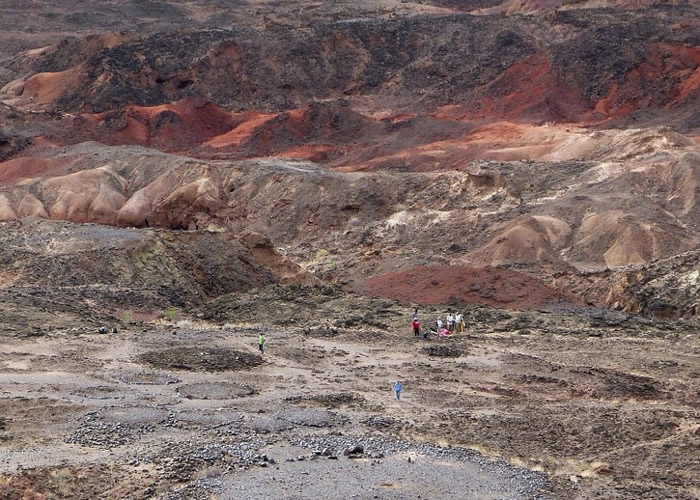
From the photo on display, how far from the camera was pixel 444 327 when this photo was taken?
3550 cm

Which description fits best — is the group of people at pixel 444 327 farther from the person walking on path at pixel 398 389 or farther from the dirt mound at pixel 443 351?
the person walking on path at pixel 398 389

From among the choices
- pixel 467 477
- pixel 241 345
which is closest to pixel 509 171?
pixel 241 345

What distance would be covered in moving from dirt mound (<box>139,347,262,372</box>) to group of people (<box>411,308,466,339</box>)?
20.5 ft

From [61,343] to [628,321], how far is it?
58.6ft

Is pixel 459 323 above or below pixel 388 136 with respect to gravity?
above

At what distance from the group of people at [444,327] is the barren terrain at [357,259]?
0.56m

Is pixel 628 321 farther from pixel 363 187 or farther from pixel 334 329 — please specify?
pixel 363 187

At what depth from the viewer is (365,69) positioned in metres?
88.4

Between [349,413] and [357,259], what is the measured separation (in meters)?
23.7

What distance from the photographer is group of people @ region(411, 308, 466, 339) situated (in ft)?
114

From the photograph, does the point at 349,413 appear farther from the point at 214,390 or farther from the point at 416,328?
the point at 416,328

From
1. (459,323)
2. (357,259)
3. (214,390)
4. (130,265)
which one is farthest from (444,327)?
(357,259)

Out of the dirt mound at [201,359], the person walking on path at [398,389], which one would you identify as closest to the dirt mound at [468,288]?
the dirt mound at [201,359]

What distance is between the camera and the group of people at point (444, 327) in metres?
34.7
